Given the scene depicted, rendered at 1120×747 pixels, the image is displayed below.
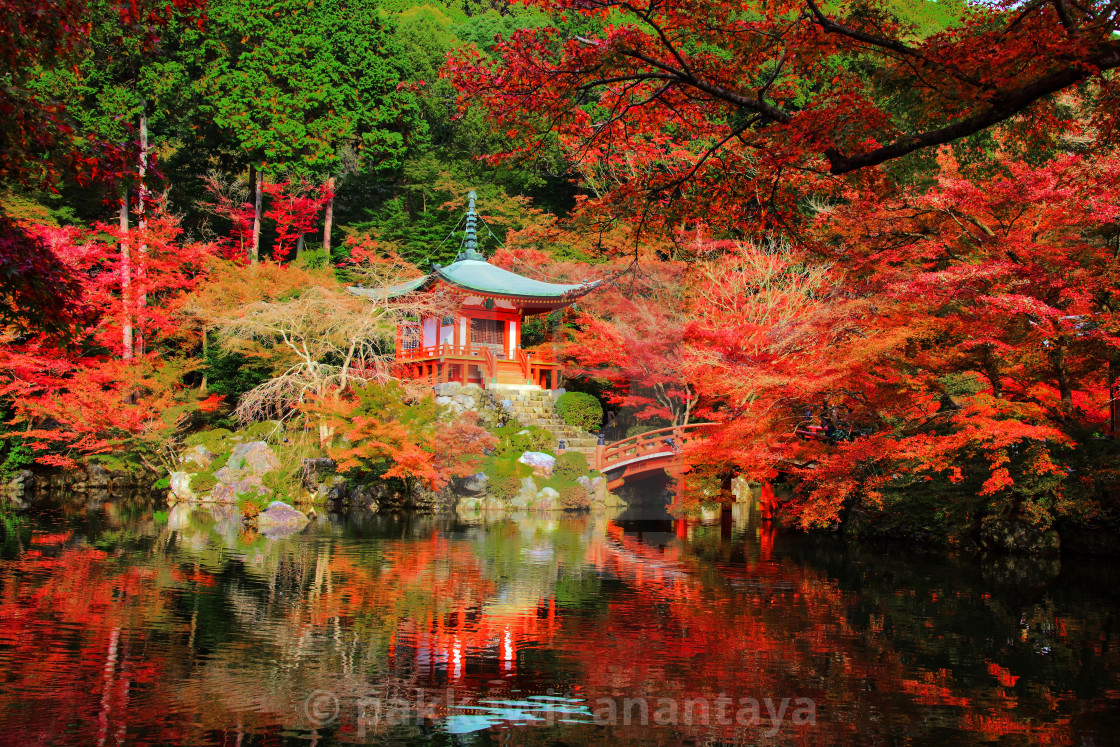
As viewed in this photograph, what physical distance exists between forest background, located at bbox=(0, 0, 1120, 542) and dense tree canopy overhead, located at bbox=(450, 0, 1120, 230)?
3cm

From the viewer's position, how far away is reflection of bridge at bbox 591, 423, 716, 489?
735 inches

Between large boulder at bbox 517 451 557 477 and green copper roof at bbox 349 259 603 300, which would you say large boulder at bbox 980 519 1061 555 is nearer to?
large boulder at bbox 517 451 557 477


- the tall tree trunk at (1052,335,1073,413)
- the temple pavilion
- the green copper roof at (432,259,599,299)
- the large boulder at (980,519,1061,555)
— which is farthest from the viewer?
the temple pavilion

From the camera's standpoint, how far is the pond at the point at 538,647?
472 centimetres

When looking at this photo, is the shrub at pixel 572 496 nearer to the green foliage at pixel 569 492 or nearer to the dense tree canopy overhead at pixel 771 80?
the green foliage at pixel 569 492

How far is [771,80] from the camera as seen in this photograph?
218 inches

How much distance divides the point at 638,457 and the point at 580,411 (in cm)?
309

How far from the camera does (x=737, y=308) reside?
1908cm

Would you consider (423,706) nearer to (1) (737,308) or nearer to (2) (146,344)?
(1) (737,308)

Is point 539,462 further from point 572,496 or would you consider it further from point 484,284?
point 484,284

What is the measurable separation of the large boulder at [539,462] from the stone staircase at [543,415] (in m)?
0.90

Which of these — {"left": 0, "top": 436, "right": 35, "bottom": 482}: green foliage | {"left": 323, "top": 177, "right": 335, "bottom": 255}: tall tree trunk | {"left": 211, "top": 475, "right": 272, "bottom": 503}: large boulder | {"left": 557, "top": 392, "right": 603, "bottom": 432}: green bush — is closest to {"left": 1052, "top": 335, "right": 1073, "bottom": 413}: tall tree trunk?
{"left": 557, "top": 392, "right": 603, "bottom": 432}: green bush

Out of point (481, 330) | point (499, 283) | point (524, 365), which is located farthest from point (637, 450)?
point (481, 330)

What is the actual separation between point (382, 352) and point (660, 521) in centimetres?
966
